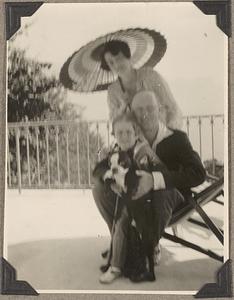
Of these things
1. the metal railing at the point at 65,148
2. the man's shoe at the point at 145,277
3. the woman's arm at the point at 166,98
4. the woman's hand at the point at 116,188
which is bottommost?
the man's shoe at the point at 145,277

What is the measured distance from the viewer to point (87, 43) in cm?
58

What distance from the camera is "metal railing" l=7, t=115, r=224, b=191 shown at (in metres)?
0.56

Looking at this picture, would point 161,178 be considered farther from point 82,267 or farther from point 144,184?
point 82,267

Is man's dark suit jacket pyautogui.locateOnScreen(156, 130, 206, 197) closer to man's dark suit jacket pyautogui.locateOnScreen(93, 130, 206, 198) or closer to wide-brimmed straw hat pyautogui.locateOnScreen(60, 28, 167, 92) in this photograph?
man's dark suit jacket pyautogui.locateOnScreen(93, 130, 206, 198)

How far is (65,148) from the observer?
1.88ft

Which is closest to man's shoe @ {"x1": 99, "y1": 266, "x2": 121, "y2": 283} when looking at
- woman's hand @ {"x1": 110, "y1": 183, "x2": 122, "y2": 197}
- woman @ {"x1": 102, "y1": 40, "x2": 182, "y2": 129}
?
woman's hand @ {"x1": 110, "y1": 183, "x2": 122, "y2": 197}

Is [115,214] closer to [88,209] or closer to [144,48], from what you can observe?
[88,209]

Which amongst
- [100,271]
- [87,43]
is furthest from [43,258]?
[87,43]

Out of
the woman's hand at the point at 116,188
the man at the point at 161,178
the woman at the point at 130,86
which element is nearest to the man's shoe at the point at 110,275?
the man at the point at 161,178

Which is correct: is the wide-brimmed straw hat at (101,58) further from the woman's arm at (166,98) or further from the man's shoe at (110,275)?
the man's shoe at (110,275)

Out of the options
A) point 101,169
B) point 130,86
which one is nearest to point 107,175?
point 101,169

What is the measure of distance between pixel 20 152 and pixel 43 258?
0.15 m

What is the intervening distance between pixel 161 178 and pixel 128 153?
0.06 m

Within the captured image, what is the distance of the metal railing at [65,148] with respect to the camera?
1.85 ft
